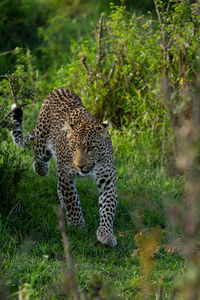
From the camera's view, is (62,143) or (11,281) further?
(62,143)

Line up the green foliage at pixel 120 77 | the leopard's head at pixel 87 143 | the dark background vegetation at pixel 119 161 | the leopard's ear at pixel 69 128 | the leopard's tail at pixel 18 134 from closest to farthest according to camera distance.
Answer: the dark background vegetation at pixel 119 161, the leopard's head at pixel 87 143, the leopard's ear at pixel 69 128, the leopard's tail at pixel 18 134, the green foliage at pixel 120 77

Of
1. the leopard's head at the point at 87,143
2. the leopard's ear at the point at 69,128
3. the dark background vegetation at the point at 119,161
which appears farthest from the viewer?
the leopard's ear at the point at 69,128

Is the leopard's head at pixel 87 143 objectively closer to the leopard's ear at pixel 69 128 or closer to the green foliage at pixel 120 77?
the leopard's ear at pixel 69 128

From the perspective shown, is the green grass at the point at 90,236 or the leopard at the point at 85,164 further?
the leopard at the point at 85,164

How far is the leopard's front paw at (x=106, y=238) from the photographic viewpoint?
612 cm

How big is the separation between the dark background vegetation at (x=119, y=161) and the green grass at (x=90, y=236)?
2cm

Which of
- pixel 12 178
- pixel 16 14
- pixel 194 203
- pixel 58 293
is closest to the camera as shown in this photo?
pixel 194 203

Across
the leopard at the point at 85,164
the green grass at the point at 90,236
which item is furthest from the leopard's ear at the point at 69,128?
the green grass at the point at 90,236

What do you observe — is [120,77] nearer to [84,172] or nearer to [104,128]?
[104,128]

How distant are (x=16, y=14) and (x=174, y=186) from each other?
315 inches

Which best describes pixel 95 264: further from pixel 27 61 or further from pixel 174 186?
pixel 27 61

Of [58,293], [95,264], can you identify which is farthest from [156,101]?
[58,293]

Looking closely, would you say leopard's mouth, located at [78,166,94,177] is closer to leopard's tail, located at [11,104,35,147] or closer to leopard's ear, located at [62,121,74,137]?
leopard's ear, located at [62,121,74,137]

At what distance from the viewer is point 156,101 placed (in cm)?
888
